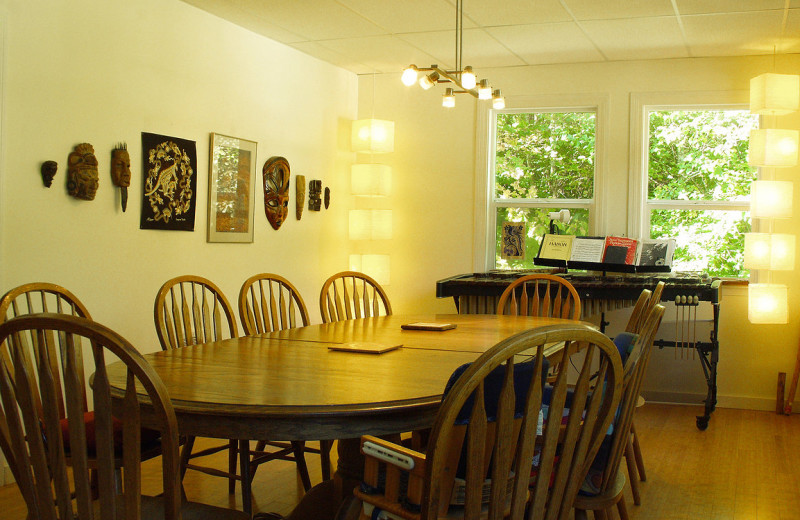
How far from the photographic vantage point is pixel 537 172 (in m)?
5.74

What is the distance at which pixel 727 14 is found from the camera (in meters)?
4.23

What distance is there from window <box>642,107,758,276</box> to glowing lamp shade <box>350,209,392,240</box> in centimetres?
182

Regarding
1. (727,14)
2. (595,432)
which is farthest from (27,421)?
(727,14)

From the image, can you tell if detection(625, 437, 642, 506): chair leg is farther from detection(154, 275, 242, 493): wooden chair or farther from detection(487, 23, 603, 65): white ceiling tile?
detection(487, 23, 603, 65): white ceiling tile

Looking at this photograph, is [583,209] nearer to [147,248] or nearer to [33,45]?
[147,248]

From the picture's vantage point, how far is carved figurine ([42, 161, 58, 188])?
3402 millimetres

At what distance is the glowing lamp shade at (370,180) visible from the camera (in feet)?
18.8

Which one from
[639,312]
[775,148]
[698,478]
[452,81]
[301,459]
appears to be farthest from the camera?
[775,148]

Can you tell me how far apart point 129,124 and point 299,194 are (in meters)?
1.59

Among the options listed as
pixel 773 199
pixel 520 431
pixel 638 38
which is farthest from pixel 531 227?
pixel 520 431

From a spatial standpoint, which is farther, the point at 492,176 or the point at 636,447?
the point at 492,176

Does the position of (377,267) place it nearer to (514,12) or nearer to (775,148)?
(514,12)

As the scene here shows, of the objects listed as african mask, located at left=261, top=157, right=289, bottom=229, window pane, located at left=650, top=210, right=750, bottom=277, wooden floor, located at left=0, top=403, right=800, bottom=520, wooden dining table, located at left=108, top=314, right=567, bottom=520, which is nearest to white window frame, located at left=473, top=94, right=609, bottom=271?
window pane, located at left=650, top=210, right=750, bottom=277

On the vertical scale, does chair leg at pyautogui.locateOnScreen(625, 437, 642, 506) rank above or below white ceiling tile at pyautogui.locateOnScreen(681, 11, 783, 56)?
below
